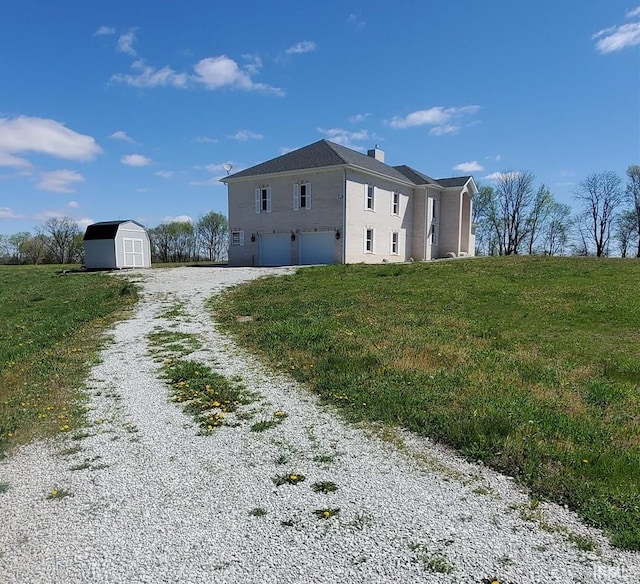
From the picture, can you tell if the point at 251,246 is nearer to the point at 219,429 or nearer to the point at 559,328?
the point at 559,328

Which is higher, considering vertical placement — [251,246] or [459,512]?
[251,246]

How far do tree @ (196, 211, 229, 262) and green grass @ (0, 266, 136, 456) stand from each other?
124ft

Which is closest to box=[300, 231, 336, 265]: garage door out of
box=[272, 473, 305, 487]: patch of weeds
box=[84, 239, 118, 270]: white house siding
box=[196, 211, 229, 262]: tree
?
box=[84, 239, 118, 270]: white house siding

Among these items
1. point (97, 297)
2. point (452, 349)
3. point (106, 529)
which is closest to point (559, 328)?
point (452, 349)

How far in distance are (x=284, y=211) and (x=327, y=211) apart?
2.94 metres

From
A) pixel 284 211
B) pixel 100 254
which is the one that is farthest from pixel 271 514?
pixel 100 254

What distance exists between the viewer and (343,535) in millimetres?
2877

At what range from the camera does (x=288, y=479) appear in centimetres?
358

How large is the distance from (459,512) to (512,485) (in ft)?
2.04

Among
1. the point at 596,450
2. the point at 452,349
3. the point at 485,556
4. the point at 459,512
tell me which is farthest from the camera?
the point at 452,349

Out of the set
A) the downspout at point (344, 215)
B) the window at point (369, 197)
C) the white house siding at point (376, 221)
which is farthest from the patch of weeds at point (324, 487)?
the window at point (369, 197)

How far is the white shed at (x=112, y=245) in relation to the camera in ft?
84.9

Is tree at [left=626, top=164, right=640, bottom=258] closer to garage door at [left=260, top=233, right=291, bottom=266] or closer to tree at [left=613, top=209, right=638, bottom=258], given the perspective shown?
tree at [left=613, top=209, right=638, bottom=258]

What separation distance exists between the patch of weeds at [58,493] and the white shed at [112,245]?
24.6 metres
